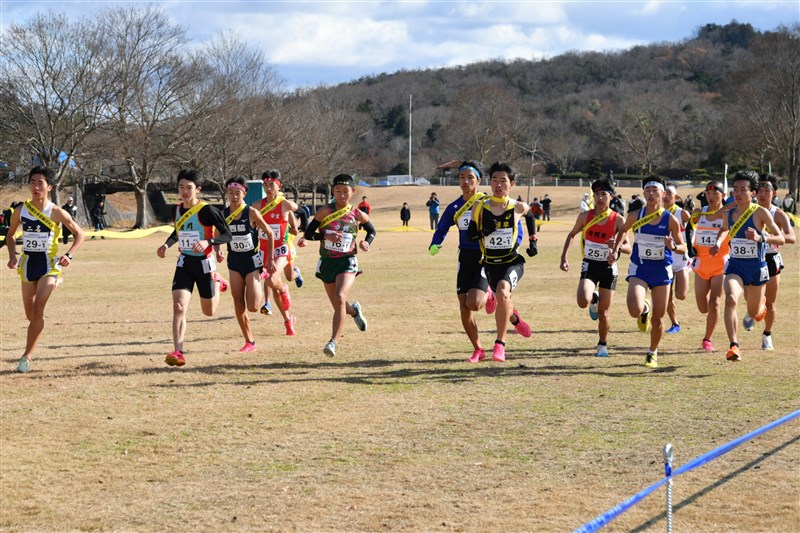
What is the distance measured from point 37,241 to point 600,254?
6733 mm

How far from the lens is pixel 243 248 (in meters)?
12.2

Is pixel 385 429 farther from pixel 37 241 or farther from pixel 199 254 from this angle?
pixel 37 241

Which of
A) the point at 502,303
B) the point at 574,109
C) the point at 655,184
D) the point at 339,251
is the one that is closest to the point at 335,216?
the point at 339,251

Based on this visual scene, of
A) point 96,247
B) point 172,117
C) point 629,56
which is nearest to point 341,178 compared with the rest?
point 96,247

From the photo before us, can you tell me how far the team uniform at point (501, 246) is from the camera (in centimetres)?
1132

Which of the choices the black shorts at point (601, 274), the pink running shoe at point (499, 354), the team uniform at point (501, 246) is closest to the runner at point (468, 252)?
the team uniform at point (501, 246)

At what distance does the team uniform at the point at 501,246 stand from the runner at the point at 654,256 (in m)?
1.37

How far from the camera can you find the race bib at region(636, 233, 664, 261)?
11203mm

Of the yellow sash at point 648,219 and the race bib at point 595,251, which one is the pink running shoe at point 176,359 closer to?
the race bib at point 595,251

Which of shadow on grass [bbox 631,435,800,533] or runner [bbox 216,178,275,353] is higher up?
runner [bbox 216,178,275,353]

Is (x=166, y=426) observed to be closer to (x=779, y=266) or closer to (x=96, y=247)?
(x=779, y=266)

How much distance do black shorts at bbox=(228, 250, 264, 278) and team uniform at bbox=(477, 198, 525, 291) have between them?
2906 mm

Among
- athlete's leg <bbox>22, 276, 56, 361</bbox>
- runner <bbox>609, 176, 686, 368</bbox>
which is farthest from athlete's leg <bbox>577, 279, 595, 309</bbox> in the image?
athlete's leg <bbox>22, 276, 56, 361</bbox>

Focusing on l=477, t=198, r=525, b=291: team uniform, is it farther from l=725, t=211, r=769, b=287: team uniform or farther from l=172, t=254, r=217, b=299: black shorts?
l=172, t=254, r=217, b=299: black shorts
